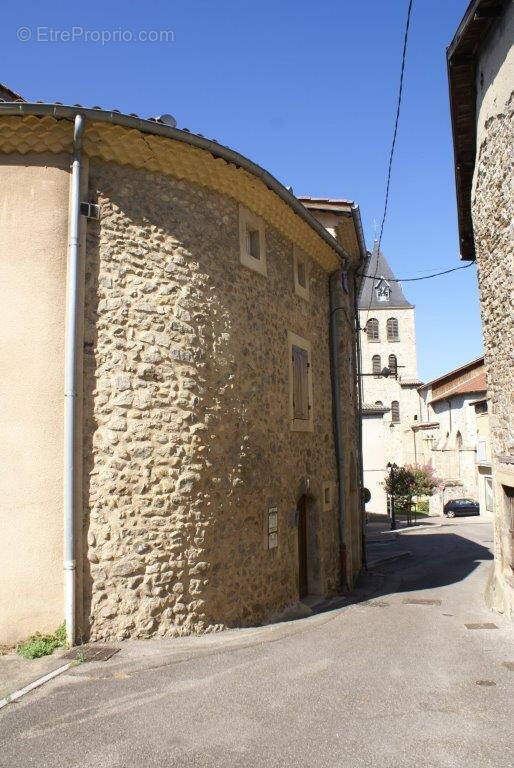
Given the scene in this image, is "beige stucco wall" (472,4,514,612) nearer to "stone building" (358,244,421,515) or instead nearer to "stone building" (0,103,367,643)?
"stone building" (0,103,367,643)

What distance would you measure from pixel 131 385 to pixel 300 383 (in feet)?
13.1

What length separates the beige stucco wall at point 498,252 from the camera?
8383 millimetres

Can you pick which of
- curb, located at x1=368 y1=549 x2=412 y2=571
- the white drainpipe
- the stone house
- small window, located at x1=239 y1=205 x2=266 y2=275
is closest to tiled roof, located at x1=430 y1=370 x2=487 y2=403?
the stone house

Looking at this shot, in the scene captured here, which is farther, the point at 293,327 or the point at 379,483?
the point at 379,483

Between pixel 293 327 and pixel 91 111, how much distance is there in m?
4.83

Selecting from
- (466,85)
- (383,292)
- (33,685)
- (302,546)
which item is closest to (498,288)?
(466,85)

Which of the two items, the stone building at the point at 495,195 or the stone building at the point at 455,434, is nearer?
the stone building at the point at 495,195

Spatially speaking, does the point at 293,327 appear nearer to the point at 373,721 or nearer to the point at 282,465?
the point at 282,465

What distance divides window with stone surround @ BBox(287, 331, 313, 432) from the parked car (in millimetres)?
26734

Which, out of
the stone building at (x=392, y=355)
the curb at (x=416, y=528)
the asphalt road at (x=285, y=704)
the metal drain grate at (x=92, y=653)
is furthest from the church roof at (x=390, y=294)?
the metal drain grate at (x=92, y=653)

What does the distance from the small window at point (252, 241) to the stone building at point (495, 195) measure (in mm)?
3486

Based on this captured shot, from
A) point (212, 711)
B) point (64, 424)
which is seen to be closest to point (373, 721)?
point (212, 711)

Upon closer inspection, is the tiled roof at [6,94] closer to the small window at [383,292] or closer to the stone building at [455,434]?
the stone building at [455,434]

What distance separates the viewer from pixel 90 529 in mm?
6875
